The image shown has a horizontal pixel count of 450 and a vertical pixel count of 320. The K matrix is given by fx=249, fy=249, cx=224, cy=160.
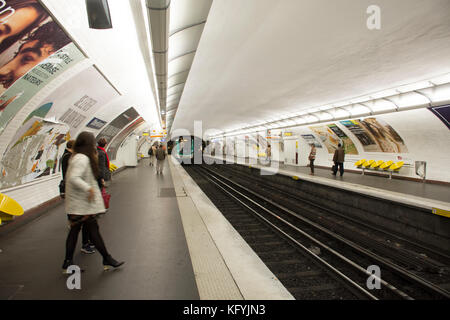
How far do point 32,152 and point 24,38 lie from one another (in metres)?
3.09

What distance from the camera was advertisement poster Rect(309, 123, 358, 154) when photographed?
42.8ft

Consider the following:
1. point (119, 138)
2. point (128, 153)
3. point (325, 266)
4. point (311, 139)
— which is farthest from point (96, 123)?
point (311, 139)

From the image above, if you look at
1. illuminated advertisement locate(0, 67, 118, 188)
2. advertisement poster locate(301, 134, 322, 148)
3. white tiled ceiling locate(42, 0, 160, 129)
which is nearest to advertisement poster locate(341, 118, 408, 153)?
advertisement poster locate(301, 134, 322, 148)

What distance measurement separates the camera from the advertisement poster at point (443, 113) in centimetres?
767

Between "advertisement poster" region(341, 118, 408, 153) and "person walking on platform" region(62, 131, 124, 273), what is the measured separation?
432 inches

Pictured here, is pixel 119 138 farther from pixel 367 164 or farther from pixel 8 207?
pixel 367 164

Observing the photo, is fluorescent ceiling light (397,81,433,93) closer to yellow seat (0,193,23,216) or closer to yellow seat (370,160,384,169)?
yellow seat (370,160,384,169)

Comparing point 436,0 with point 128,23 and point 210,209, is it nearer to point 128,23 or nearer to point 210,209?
point 128,23

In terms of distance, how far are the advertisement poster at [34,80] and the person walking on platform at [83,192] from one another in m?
1.56

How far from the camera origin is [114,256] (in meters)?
3.27

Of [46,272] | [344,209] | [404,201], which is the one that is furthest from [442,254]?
[46,272]

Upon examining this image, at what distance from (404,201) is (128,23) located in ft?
24.2

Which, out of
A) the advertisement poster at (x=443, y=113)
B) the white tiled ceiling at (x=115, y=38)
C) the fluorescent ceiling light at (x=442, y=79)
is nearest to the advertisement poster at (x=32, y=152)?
the white tiled ceiling at (x=115, y=38)

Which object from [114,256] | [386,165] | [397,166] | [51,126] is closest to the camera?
[114,256]
